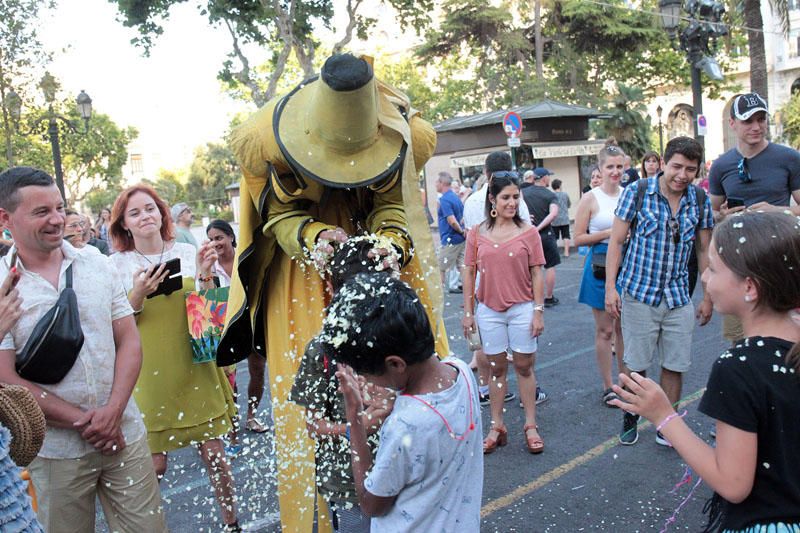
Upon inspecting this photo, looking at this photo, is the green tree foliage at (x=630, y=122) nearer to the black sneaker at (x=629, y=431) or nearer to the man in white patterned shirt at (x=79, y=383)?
the black sneaker at (x=629, y=431)

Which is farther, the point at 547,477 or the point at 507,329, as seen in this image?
the point at 507,329

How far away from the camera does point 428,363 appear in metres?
2.08

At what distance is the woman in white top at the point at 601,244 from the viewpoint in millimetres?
5453

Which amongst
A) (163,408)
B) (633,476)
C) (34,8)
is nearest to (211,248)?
(163,408)

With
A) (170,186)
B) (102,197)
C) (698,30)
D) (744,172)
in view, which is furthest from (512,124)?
(170,186)

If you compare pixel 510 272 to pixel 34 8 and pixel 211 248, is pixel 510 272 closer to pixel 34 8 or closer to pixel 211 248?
pixel 211 248

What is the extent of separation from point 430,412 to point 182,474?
11.4 feet

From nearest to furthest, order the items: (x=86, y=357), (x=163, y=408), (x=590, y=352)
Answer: (x=86, y=357), (x=163, y=408), (x=590, y=352)

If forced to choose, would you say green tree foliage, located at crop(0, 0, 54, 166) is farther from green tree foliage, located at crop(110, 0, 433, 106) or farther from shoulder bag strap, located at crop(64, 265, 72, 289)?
shoulder bag strap, located at crop(64, 265, 72, 289)

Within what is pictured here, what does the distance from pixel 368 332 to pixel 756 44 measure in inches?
603

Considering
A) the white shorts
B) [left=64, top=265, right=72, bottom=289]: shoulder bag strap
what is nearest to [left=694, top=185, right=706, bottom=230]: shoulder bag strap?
the white shorts

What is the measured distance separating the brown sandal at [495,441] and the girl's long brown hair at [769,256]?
3074 mm

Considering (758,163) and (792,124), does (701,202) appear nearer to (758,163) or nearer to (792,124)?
(758,163)

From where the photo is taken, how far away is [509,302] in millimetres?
4797
